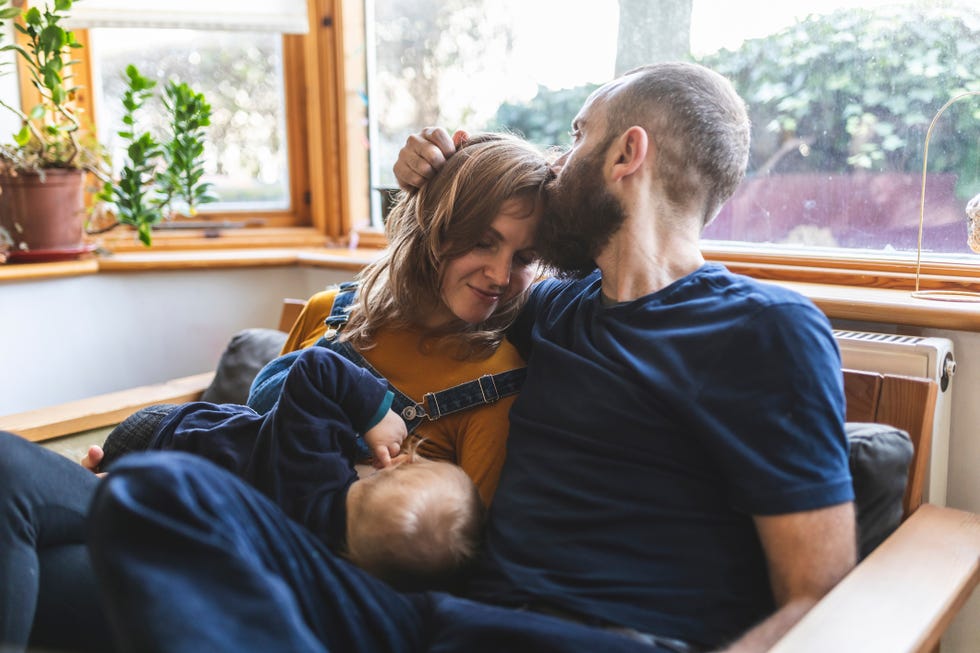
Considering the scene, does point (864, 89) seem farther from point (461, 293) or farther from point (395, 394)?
point (395, 394)

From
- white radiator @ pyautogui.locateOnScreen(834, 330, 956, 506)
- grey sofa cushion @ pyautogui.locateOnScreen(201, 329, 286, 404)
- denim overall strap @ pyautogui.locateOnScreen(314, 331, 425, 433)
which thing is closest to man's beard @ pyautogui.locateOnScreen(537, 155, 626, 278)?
denim overall strap @ pyautogui.locateOnScreen(314, 331, 425, 433)

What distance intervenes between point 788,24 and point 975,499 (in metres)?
1.10

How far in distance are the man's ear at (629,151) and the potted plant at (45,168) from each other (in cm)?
170

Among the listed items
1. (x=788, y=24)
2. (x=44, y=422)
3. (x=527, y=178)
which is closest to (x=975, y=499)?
(x=527, y=178)

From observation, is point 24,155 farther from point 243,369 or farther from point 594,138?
point 594,138

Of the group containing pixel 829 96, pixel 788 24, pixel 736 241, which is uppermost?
pixel 788 24

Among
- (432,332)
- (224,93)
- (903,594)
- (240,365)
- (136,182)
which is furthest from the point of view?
(224,93)

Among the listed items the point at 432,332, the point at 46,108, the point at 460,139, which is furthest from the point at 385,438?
the point at 46,108

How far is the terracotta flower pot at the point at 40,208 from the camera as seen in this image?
241 cm

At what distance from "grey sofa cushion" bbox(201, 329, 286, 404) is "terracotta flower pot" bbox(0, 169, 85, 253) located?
80 cm

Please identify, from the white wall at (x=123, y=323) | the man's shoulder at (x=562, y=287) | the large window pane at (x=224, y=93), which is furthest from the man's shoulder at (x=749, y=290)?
the large window pane at (x=224, y=93)

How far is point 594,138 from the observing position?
1400 mm

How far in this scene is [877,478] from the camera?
1246 millimetres

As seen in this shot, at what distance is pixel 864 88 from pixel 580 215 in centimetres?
89
